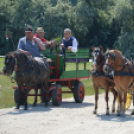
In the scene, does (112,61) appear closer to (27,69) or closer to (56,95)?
(27,69)

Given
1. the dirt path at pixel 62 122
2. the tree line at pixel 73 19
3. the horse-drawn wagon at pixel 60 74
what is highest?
the tree line at pixel 73 19

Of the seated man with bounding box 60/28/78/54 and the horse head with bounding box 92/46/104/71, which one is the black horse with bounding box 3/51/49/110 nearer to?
the seated man with bounding box 60/28/78/54

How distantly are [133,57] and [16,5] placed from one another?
143 feet

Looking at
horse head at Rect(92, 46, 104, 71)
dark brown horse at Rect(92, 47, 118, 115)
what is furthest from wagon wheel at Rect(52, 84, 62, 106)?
horse head at Rect(92, 46, 104, 71)

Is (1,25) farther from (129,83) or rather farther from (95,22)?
(129,83)

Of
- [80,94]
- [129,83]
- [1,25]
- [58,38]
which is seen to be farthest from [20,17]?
[129,83]

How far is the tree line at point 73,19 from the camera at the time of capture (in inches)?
1897

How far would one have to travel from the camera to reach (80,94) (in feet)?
42.5

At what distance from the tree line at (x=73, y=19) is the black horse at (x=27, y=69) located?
3603cm

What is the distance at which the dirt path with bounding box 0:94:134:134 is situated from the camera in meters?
7.17

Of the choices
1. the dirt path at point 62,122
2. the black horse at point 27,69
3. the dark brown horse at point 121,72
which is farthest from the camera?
the black horse at point 27,69

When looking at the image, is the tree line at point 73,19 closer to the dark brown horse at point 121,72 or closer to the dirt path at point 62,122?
the dirt path at point 62,122

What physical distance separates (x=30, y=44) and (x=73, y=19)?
136 ft

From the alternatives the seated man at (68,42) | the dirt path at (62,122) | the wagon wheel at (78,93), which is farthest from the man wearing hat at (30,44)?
the wagon wheel at (78,93)
